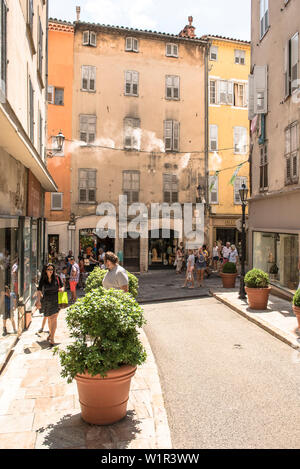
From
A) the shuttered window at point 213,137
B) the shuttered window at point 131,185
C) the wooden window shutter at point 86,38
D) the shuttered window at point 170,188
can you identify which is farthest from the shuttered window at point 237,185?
the wooden window shutter at point 86,38

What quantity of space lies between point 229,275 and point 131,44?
680 inches

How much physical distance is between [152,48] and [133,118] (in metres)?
4.95

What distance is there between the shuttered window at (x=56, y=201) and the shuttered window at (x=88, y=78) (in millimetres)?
6747

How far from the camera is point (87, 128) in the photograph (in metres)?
25.2

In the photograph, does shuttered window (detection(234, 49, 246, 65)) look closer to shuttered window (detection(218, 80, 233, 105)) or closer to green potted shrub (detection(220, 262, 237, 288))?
shuttered window (detection(218, 80, 233, 105))

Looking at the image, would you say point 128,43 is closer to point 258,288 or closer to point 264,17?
point 264,17

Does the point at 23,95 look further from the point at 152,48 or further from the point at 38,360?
the point at 152,48

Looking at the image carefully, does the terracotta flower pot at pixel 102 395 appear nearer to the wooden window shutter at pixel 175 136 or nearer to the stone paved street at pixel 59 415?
the stone paved street at pixel 59 415

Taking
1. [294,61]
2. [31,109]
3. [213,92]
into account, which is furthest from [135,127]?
[31,109]

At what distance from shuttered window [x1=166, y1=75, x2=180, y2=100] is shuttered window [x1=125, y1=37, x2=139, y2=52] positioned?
2724 millimetres

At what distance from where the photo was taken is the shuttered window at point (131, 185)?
25.8 metres

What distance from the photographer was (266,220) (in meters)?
16.2
